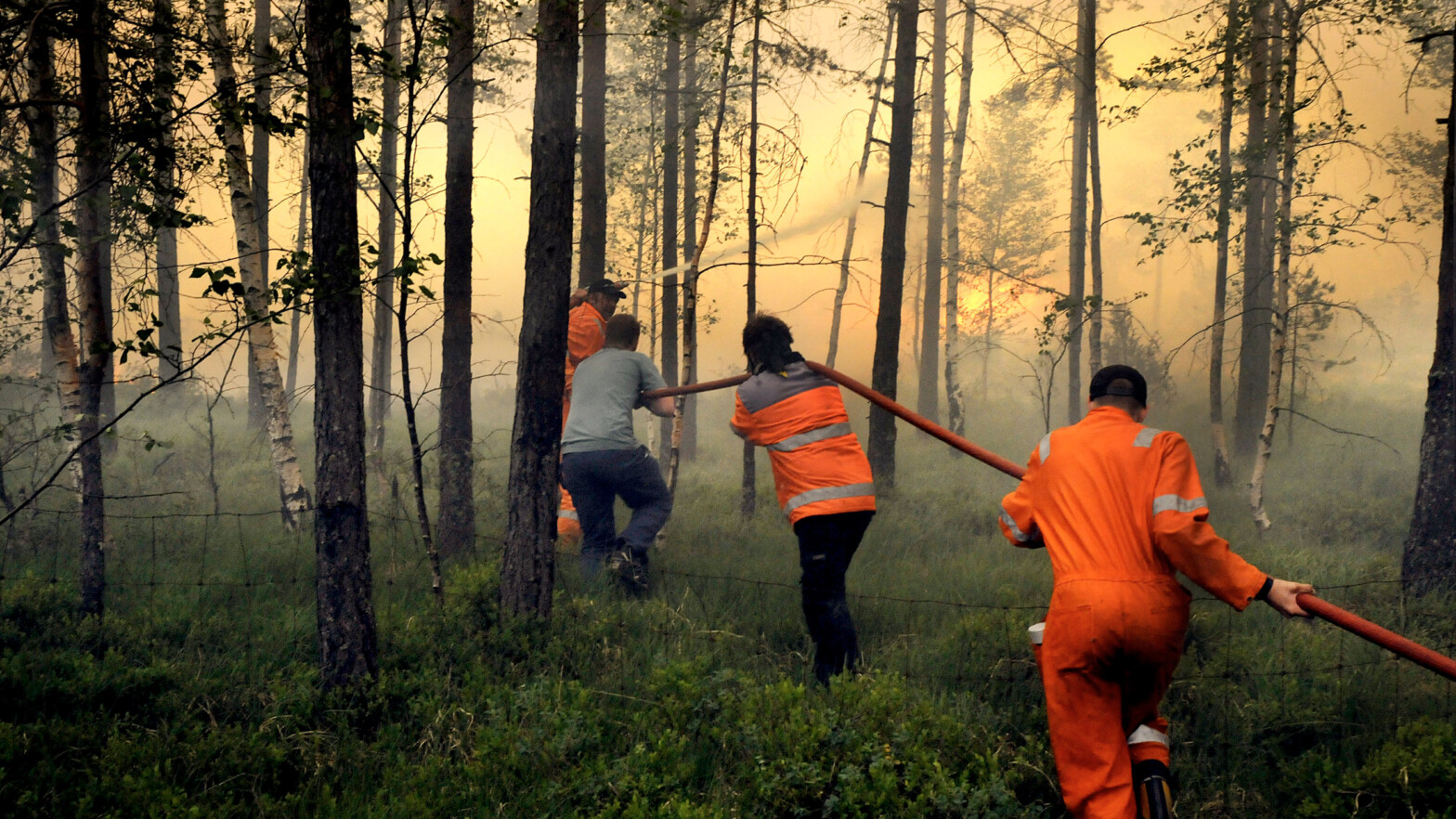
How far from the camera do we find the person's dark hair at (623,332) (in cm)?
671

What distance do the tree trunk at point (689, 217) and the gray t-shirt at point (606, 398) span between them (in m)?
1.62

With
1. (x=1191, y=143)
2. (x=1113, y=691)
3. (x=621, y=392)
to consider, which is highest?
(x=1191, y=143)

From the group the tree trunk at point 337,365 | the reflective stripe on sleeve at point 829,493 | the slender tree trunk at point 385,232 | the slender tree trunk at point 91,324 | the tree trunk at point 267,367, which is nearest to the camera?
the tree trunk at point 337,365

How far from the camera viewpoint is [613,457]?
6.50m

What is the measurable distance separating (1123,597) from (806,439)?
2.24 m

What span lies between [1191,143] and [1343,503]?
5372 millimetres

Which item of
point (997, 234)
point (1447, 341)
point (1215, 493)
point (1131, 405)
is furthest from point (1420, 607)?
point (997, 234)

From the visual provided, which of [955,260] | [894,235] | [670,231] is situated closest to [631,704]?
[894,235]

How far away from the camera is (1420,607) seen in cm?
631

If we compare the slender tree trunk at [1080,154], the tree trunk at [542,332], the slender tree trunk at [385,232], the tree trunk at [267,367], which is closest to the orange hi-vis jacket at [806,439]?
the tree trunk at [542,332]

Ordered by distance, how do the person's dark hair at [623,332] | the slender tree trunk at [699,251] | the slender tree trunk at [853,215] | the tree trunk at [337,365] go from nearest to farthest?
the tree trunk at [337,365], the person's dark hair at [623,332], the slender tree trunk at [699,251], the slender tree trunk at [853,215]

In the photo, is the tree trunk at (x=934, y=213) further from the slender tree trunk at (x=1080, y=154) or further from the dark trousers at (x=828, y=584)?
the dark trousers at (x=828, y=584)

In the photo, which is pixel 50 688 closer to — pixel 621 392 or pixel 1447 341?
pixel 621 392

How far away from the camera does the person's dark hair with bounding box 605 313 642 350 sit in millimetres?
6707
